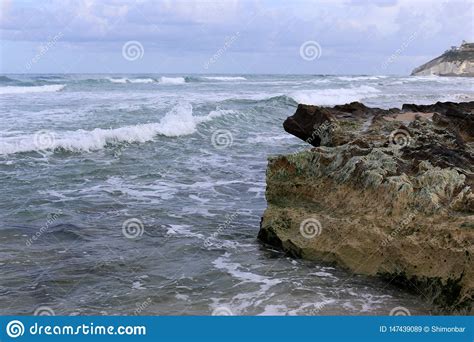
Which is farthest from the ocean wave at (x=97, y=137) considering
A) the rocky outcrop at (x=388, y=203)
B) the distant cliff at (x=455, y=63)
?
the distant cliff at (x=455, y=63)

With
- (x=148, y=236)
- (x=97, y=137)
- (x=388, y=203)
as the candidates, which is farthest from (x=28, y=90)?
(x=388, y=203)

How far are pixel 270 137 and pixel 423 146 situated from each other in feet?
32.8

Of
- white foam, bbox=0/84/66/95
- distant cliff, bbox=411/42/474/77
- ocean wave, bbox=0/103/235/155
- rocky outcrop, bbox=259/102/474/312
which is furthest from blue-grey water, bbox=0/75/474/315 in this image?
distant cliff, bbox=411/42/474/77

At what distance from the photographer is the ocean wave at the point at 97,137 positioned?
44.1 feet

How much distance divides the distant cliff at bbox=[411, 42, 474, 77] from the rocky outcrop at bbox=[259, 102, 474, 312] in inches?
4206

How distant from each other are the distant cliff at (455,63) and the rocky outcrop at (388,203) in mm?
106826

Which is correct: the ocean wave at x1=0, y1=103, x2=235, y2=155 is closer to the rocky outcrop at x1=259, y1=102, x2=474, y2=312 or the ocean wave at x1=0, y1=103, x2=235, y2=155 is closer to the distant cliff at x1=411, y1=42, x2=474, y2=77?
the rocky outcrop at x1=259, y1=102, x2=474, y2=312

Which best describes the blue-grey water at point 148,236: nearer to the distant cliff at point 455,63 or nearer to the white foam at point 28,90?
the white foam at point 28,90

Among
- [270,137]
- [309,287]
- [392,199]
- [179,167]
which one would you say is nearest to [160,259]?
[309,287]

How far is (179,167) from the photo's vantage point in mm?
11727

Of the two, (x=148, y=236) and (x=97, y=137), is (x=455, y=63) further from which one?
(x=148, y=236)

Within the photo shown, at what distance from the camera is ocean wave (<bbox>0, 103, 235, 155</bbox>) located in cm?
1343

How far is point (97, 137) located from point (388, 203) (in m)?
10.2

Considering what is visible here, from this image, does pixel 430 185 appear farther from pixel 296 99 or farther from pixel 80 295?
pixel 296 99
